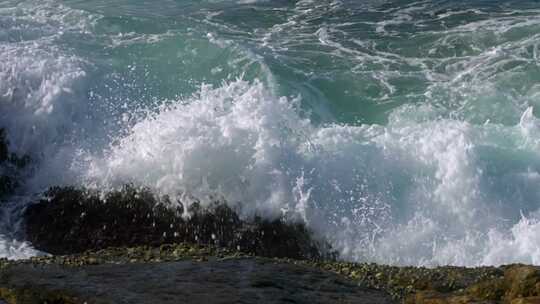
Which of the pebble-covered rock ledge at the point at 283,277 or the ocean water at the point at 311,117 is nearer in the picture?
the pebble-covered rock ledge at the point at 283,277

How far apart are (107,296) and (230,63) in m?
10.4

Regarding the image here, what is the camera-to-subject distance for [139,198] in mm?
10852

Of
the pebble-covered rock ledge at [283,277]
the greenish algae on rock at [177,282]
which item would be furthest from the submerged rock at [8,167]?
the greenish algae on rock at [177,282]

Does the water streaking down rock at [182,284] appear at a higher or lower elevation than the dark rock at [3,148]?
lower

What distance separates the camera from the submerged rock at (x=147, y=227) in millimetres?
10062

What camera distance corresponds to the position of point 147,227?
10.3 m

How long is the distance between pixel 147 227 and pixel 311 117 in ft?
15.9

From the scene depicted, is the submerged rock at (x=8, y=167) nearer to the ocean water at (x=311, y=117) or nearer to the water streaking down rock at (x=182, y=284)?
the ocean water at (x=311, y=117)

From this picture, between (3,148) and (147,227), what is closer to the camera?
(147,227)

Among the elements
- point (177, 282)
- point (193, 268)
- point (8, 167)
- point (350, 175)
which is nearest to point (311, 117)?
point (350, 175)

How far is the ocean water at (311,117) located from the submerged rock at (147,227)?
23cm

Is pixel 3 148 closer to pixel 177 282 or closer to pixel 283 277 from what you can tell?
pixel 177 282

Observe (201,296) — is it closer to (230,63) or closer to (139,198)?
(139,198)

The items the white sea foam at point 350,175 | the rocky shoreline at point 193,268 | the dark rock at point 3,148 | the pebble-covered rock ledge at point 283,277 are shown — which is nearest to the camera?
the pebble-covered rock ledge at point 283,277
